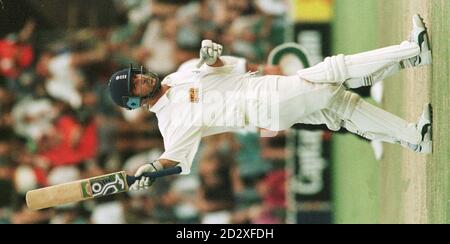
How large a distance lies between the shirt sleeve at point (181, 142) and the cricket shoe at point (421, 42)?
1043 millimetres

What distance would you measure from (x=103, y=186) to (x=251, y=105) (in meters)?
0.82

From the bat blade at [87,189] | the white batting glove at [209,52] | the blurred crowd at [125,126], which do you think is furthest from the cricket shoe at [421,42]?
the bat blade at [87,189]

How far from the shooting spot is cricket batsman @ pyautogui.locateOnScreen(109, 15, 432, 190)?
258cm

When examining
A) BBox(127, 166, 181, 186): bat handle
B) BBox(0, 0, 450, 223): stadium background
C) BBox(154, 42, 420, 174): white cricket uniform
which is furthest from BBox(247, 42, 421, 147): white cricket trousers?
BBox(127, 166, 181, 186): bat handle

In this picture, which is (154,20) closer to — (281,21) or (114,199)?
(281,21)

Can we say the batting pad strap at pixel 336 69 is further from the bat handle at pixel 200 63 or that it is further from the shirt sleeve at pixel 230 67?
the bat handle at pixel 200 63

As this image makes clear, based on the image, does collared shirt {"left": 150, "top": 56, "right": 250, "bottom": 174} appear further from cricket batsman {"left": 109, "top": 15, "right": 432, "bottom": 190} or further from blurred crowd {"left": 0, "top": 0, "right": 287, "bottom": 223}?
blurred crowd {"left": 0, "top": 0, "right": 287, "bottom": 223}

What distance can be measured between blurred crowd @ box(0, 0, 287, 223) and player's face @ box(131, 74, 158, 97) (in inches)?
9.4

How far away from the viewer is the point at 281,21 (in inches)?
115

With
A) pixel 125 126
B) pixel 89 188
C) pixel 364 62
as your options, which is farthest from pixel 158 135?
pixel 364 62
